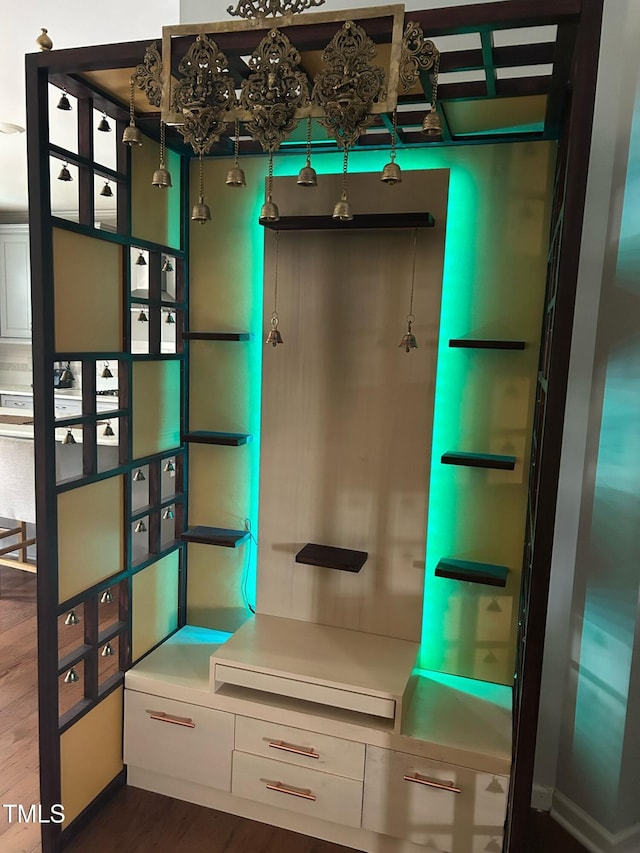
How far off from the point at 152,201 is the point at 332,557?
144cm

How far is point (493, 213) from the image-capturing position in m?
2.21

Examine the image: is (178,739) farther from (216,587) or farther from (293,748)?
(216,587)

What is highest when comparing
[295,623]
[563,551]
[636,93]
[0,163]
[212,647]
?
[0,163]

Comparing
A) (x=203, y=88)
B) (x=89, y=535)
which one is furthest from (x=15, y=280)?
(x=203, y=88)

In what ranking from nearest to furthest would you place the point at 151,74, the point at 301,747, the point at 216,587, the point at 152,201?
the point at 151,74 < the point at 301,747 < the point at 152,201 < the point at 216,587

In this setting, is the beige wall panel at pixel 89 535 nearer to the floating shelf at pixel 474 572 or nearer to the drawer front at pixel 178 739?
the drawer front at pixel 178 739

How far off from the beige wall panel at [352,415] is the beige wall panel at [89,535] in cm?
54

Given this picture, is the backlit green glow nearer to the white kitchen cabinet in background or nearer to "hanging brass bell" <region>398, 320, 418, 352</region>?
"hanging brass bell" <region>398, 320, 418, 352</region>

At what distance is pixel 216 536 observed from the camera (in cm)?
253

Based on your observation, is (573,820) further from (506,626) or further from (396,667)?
(396,667)

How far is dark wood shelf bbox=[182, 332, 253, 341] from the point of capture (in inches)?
94.6

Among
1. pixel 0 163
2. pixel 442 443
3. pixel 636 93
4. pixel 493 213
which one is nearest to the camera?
pixel 636 93

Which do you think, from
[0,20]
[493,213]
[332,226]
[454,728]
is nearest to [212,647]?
[454,728]

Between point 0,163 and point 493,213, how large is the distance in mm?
3763
